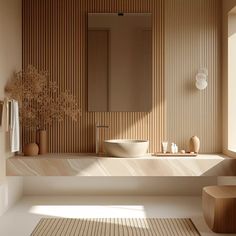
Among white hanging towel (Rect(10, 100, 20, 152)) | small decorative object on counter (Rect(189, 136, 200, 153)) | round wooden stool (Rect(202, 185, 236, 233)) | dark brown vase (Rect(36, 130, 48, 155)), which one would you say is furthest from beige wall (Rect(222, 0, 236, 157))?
white hanging towel (Rect(10, 100, 20, 152))

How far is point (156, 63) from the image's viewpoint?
6.08 metres

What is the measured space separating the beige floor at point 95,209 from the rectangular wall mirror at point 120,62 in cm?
122

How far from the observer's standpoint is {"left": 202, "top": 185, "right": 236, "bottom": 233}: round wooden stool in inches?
164

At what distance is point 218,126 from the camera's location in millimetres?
6086

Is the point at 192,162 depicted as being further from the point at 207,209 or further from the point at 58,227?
the point at 58,227

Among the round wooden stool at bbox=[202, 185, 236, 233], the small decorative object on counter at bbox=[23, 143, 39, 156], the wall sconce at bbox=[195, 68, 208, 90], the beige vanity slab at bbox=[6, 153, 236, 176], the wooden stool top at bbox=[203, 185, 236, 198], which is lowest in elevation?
the round wooden stool at bbox=[202, 185, 236, 233]

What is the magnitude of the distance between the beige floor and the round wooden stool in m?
0.12

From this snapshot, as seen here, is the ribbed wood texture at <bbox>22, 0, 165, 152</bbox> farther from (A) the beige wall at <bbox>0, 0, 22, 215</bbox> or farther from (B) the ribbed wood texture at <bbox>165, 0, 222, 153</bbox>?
(A) the beige wall at <bbox>0, 0, 22, 215</bbox>

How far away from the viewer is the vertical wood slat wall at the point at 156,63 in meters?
6.06

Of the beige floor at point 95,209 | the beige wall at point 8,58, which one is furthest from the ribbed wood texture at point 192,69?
the beige wall at point 8,58

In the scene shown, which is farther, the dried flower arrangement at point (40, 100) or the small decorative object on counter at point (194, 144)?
the small decorative object on counter at point (194, 144)

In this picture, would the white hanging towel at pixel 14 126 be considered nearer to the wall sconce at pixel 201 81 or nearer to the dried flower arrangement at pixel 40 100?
the dried flower arrangement at pixel 40 100

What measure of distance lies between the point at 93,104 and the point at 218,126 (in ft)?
5.61

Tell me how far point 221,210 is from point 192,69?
7.94 ft
